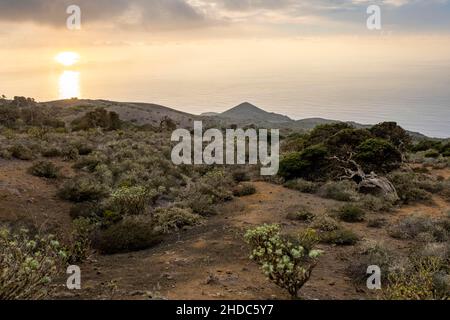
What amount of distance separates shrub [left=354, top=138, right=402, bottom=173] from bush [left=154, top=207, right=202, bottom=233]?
1074cm

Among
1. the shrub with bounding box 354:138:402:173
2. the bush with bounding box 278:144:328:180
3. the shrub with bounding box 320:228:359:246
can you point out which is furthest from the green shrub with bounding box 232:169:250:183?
the shrub with bounding box 320:228:359:246

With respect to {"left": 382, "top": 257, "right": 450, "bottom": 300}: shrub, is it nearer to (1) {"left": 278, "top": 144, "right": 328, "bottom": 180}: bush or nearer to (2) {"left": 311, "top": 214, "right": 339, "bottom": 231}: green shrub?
(2) {"left": 311, "top": 214, "right": 339, "bottom": 231}: green shrub

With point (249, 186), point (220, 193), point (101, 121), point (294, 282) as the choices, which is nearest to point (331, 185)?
point (249, 186)

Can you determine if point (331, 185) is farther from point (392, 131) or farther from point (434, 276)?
point (392, 131)

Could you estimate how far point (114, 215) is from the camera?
11648mm

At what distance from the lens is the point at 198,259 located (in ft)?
29.8

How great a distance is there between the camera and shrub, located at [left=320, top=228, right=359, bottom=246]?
1039 cm

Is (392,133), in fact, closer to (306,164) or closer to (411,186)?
(306,164)

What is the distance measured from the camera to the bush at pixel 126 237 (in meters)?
9.78

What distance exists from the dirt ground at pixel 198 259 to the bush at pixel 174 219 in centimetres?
37

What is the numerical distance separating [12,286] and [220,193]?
34.1ft

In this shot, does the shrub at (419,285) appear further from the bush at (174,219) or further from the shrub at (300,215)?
the bush at (174,219)

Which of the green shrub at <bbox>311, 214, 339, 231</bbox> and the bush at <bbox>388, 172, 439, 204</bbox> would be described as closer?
the green shrub at <bbox>311, 214, 339, 231</bbox>

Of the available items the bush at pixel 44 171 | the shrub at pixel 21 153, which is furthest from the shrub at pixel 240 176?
the shrub at pixel 21 153
